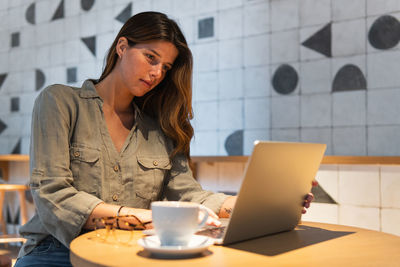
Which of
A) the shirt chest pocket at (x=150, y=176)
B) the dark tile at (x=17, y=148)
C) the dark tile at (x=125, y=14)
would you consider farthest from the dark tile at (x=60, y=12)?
the shirt chest pocket at (x=150, y=176)

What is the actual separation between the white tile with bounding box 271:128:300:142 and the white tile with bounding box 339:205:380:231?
52 cm

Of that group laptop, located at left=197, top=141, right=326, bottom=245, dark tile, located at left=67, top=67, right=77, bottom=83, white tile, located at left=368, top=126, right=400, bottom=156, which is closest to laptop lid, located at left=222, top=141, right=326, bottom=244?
laptop, located at left=197, top=141, right=326, bottom=245

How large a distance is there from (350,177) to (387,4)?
0.99 m

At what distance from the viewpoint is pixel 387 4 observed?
101 inches

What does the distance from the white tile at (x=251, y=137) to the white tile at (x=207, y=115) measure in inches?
9.9

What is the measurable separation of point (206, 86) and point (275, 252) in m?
2.39

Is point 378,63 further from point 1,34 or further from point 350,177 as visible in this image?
point 1,34

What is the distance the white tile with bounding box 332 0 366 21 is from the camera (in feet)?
8.64

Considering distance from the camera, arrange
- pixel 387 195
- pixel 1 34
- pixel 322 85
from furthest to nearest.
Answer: pixel 1 34 → pixel 322 85 → pixel 387 195

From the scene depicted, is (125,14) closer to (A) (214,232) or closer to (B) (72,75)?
(B) (72,75)

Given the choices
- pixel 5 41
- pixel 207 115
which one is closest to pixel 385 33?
pixel 207 115

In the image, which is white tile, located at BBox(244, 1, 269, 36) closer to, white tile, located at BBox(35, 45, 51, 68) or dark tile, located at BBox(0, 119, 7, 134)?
white tile, located at BBox(35, 45, 51, 68)

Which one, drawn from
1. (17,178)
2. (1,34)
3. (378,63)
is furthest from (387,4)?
(1,34)

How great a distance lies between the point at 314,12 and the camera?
2.79 metres
